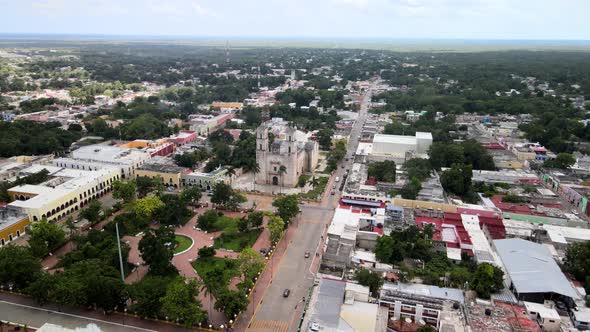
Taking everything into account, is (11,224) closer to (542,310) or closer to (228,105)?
(542,310)

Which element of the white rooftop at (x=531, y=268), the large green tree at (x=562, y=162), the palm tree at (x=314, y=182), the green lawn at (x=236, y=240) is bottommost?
the green lawn at (x=236, y=240)

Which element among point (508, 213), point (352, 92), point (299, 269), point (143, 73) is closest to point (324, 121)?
point (352, 92)

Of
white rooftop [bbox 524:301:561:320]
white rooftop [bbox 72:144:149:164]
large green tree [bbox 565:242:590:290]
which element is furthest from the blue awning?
white rooftop [bbox 72:144:149:164]

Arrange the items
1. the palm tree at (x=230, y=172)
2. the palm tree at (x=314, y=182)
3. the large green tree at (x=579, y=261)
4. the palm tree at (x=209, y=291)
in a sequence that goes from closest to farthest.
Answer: the palm tree at (x=209, y=291), the large green tree at (x=579, y=261), the palm tree at (x=314, y=182), the palm tree at (x=230, y=172)

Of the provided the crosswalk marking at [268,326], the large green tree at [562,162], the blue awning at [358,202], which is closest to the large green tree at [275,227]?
the blue awning at [358,202]

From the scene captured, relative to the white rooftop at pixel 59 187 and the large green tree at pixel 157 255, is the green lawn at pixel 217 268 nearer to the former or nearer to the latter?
the large green tree at pixel 157 255

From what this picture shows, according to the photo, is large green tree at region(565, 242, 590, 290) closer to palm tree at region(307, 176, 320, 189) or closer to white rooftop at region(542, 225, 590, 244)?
white rooftop at region(542, 225, 590, 244)

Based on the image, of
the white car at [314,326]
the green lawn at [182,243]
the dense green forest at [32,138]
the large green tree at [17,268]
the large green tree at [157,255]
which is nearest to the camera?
the white car at [314,326]
